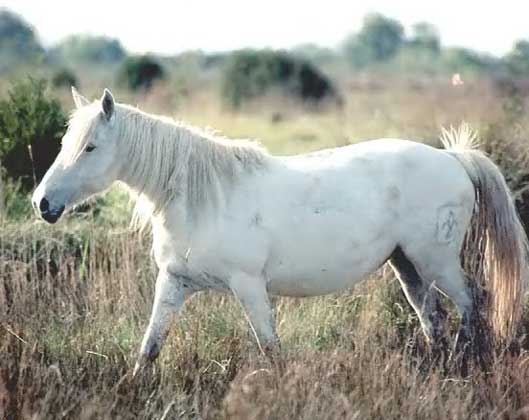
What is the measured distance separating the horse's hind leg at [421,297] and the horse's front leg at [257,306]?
Result: 916 mm

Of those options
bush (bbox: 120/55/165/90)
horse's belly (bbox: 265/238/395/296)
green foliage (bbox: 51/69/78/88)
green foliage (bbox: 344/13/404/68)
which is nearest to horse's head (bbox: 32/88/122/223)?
horse's belly (bbox: 265/238/395/296)

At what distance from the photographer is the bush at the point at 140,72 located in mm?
25109

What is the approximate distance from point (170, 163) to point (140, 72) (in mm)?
21543

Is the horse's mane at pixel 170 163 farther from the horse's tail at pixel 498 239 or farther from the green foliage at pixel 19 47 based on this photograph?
the green foliage at pixel 19 47

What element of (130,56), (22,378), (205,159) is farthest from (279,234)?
(130,56)

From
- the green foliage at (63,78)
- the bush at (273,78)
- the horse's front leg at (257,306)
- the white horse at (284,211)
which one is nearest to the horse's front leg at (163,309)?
the white horse at (284,211)

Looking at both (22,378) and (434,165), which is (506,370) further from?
(22,378)

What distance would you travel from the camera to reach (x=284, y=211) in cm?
484

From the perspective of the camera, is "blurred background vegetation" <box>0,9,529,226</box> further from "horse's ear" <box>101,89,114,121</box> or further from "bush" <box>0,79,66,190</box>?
"horse's ear" <box>101,89,114,121</box>

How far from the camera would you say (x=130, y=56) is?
26391 mm

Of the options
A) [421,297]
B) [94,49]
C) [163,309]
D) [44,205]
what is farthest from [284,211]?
[94,49]

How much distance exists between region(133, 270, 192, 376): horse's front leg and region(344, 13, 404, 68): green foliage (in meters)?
56.3

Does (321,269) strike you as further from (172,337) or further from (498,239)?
(498,239)

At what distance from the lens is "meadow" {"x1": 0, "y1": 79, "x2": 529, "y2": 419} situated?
3.99 metres
